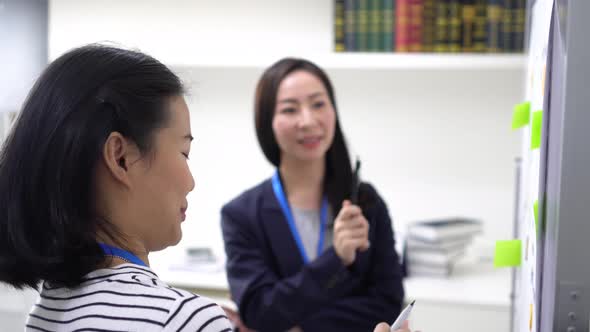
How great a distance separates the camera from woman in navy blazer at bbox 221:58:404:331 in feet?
5.82

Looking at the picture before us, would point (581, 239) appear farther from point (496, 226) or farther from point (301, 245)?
point (496, 226)

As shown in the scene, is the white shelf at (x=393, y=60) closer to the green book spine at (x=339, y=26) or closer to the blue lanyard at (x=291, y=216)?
the green book spine at (x=339, y=26)

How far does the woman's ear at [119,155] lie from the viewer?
0.88 meters

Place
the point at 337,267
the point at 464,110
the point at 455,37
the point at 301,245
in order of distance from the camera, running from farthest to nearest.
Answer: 1. the point at 464,110
2. the point at 455,37
3. the point at 301,245
4. the point at 337,267

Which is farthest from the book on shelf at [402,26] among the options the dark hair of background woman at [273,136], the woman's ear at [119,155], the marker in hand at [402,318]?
the woman's ear at [119,155]

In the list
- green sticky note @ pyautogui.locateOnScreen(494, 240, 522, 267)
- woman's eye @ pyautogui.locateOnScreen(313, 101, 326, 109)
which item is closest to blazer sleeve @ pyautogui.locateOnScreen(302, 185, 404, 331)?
woman's eye @ pyautogui.locateOnScreen(313, 101, 326, 109)

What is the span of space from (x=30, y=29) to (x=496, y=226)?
6.86 feet

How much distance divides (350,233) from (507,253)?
0.51 metres

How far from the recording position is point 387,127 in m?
3.18

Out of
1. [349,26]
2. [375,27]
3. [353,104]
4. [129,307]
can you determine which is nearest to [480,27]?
[375,27]

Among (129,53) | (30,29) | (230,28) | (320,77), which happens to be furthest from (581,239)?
(230,28)

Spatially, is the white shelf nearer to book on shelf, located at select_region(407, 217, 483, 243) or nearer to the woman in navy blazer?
book on shelf, located at select_region(407, 217, 483, 243)

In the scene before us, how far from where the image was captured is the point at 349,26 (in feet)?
9.30

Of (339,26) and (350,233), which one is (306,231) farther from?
(339,26)
